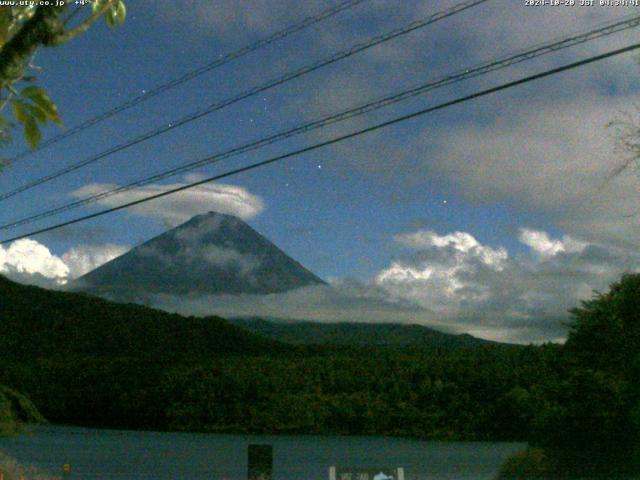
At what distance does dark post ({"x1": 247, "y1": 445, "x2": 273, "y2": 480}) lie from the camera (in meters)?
9.52

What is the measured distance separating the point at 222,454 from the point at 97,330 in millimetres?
35476

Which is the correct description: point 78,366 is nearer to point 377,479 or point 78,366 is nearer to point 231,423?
point 231,423

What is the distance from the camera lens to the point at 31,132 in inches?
174

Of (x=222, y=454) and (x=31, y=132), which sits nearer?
(x=31, y=132)

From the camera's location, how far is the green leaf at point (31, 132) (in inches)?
173

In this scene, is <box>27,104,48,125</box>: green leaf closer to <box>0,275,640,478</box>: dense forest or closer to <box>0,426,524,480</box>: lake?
<box>0,275,640,478</box>: dense forest

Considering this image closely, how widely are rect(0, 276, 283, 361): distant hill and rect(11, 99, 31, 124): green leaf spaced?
5538 centimetres

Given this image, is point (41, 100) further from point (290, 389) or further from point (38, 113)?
point (290, 389)

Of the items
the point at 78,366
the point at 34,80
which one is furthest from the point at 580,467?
the point at 78,366

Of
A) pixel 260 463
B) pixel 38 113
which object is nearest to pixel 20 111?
pixel 38 113

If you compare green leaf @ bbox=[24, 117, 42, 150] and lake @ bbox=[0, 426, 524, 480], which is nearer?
green leaf @ bbox=[24, 117, 42, 150]

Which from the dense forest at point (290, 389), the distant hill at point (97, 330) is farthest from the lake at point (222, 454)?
the distant hill at point (97, 330)

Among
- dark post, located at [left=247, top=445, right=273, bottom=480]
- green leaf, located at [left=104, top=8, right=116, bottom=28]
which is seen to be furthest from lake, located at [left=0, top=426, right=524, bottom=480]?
green leaf, located at [left=104, top=8, right=116, bottom=28]

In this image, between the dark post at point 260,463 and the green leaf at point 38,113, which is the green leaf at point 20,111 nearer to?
the green leaf at point 38,113
